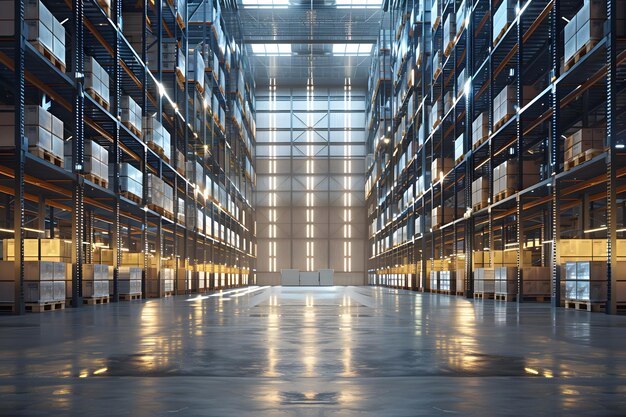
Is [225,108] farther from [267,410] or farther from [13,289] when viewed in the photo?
[267,410]

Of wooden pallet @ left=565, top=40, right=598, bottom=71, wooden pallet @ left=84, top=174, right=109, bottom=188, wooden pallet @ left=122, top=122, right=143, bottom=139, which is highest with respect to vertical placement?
wooden pallet @ left=565, top=40, right=598, bottom=71

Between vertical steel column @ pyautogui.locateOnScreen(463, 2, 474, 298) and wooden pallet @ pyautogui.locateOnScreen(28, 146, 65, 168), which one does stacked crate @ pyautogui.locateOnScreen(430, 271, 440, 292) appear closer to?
vertical steel column @ pyautogui.locateOnScreen(463, 2, 474, 298)

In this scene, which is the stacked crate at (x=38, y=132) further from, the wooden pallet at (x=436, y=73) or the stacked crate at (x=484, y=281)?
the wooden pallet at (x=436, y=73)

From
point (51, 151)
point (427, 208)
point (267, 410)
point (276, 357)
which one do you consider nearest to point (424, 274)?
point (427, 208)

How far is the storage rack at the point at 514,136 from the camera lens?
51.5 feet

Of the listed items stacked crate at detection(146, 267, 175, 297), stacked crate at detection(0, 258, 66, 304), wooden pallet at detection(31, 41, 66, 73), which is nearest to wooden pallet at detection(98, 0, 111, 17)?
wooden pallet at detection(31, 41, 66, 73)

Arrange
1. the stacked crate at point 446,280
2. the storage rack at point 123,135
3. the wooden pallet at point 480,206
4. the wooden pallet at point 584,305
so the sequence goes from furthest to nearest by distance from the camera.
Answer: the stacked crate at point 446,280 → the wooden pallet at point 480,206 → the storage rack at point 123,135 → the wooden pallet at point 584,305

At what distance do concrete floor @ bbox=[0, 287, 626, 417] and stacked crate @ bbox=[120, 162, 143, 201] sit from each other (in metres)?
12.0

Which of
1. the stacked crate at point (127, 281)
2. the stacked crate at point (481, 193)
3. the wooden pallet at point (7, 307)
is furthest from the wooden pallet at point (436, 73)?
the wooden pallet at point (7, 307)

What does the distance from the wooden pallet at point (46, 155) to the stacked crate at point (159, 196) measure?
8.47 m

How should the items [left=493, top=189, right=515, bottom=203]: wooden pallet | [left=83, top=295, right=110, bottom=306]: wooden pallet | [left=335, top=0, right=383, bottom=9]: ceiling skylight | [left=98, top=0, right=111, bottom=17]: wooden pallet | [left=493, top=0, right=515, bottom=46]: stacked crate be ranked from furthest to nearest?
[left=335, top=0, right=383, bottom=9]: ceiling skylight
[left=493, top=0, right=515, bottom=46]: stacked crate
[left=493, top=189, right=515, bottom=203]: wooden pallet
[left=98, top=0, right=111, bottom=17]: wooden pallet
[left=83, top=295, right=110, bottom=306]: wooden pallet

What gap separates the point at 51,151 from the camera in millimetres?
15562

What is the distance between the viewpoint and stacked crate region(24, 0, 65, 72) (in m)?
15.0

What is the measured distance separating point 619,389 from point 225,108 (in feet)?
137
